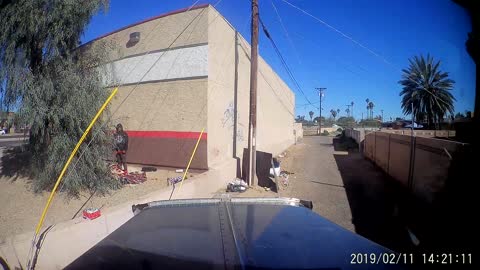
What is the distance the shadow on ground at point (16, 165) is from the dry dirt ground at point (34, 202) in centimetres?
23

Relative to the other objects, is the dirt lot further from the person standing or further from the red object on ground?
the red object on ground

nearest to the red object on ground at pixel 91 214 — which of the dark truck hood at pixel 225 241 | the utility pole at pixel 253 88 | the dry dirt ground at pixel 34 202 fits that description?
the dry dirt ground at pixel 34 202

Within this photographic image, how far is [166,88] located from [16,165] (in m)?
5.97

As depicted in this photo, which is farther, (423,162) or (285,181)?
(285,181)

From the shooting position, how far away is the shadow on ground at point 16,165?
8.62m

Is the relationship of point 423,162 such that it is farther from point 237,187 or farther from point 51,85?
point 51,85

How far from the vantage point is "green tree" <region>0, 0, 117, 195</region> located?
20.6ft

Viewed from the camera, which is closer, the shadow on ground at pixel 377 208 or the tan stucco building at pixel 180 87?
the shadow on ground at pixel 377 208

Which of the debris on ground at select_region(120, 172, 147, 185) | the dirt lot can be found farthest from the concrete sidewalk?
the dirt lot

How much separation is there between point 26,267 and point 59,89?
14.8 ft

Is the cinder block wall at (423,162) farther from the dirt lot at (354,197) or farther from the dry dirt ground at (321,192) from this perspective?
the dry dirt ground at (321,192)

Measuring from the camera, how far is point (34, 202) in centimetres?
616

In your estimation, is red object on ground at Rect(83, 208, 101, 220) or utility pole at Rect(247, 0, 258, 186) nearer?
red object on ground at Rect(83, 208, 101, 220)

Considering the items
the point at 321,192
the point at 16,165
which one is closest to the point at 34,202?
the point at 16,165
